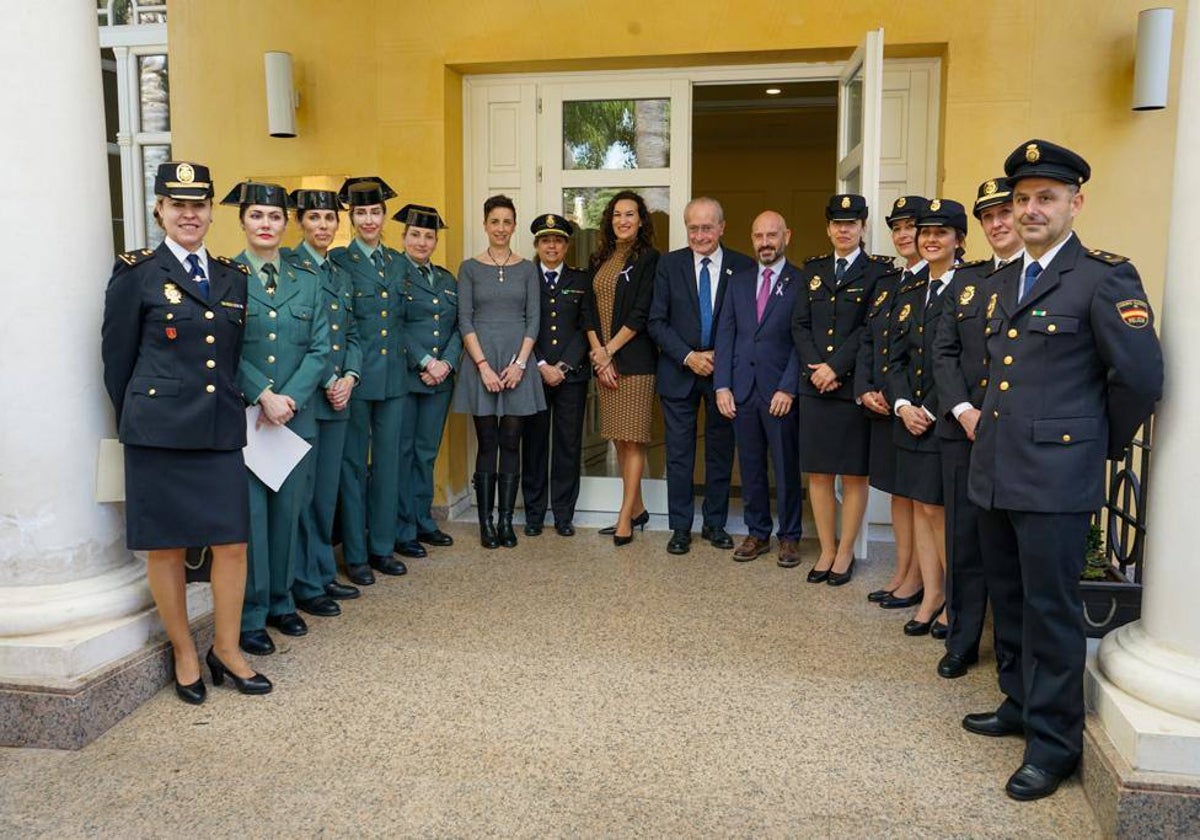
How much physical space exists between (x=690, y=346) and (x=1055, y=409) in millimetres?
2631

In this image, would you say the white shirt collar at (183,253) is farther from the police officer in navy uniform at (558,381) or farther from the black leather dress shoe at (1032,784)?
the black leather dress shoe at (1032,784)

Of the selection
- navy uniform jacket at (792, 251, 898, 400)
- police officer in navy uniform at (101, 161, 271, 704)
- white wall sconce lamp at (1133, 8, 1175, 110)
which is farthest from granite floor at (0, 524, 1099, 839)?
white wall sconce lamp at (1133, 8, 1175, 110)

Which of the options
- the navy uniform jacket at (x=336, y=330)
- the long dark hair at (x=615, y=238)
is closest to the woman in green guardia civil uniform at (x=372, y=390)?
the navy uniform jacket at (x=336, y=330)

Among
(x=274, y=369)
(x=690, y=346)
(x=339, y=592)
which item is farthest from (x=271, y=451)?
(x=690, y=346)

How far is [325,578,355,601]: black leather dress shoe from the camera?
4152mm

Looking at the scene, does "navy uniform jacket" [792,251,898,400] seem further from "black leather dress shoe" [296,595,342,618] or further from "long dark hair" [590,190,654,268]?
"black leather dress shoe" [296,595,342,618]

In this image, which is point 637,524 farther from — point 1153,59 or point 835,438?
point 1153,59

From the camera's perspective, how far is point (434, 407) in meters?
4.86

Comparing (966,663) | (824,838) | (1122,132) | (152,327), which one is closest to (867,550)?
(966,663)

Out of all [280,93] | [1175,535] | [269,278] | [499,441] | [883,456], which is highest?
[280,93]

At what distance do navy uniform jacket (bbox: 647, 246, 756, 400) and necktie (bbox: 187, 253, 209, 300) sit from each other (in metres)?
2.43

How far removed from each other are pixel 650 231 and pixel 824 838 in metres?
3.43

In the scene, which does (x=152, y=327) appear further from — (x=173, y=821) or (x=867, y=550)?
(x=867, y=550)

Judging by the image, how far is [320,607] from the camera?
393 cm
